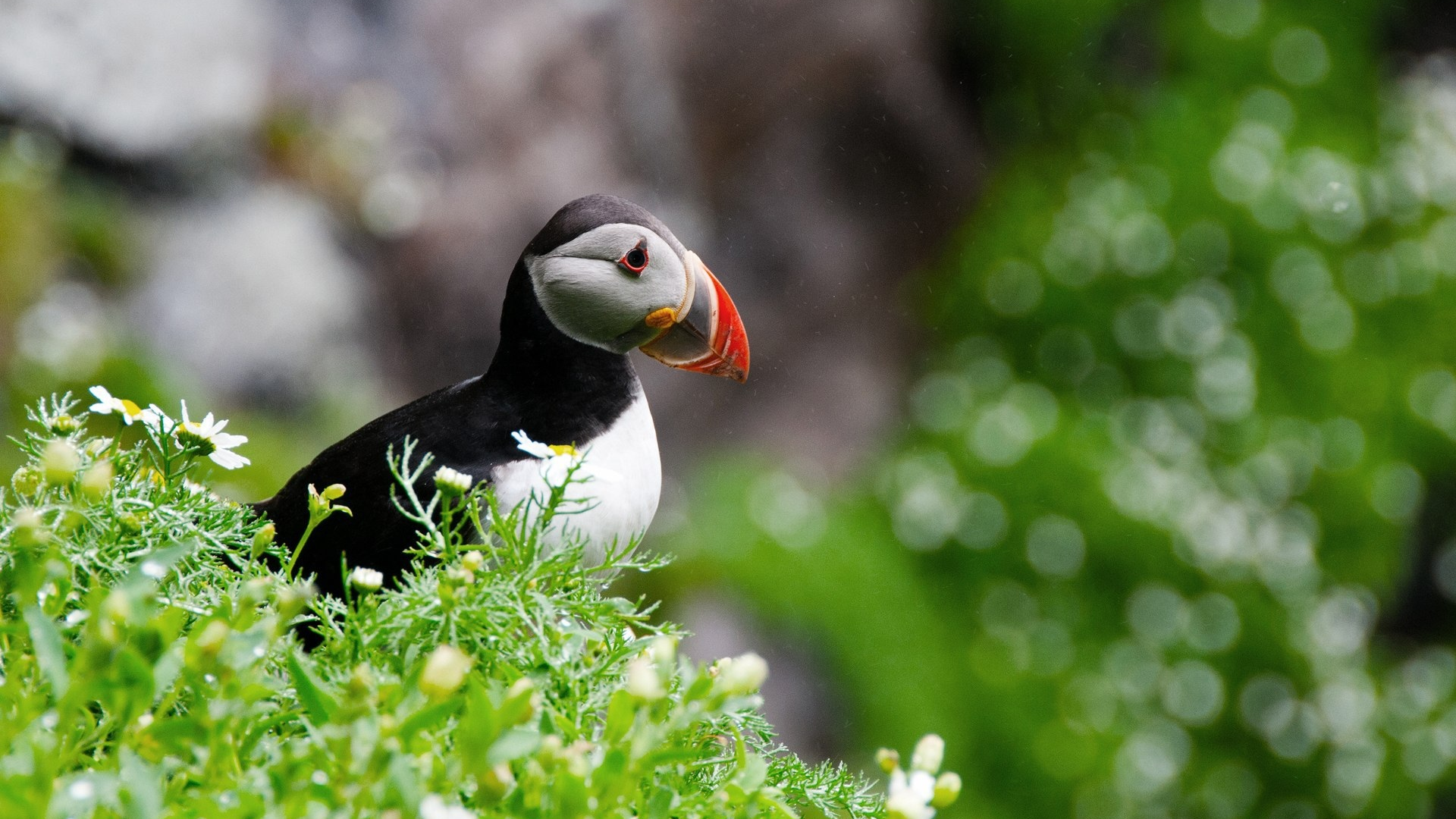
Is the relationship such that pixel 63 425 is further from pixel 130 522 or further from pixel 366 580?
pixel 366 580

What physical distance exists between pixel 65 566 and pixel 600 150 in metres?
4.15

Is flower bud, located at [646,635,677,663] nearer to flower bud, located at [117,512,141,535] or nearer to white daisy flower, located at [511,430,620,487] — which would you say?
white daisy flower, located at [511,430,620,487]

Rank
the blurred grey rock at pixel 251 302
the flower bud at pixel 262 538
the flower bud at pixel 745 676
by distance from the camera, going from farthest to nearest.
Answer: the blurred grey rock at pixel 251 302 < the flower bud at pixel 262 538 < the flower bud at pixel 745 676

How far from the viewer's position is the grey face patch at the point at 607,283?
1.49 m

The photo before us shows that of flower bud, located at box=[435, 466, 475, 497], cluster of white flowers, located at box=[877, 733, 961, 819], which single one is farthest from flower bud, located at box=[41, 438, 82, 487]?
cluster of white flowers, located at box=[877, 733, 961, 819]

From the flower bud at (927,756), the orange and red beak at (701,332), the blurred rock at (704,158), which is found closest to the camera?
the flower bud at (927,756)

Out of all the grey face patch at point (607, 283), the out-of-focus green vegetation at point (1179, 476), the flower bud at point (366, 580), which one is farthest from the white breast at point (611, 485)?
the out-of-focus green vegetation at point (1179, 476)

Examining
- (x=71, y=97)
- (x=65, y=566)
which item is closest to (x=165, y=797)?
(x=65, y=566)

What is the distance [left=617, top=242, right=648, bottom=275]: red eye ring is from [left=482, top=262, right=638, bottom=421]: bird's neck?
13cm

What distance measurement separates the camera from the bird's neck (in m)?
1.55

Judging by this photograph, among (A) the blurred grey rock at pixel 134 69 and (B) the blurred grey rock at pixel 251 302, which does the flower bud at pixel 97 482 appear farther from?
(A) the blurred grey rock at pixel 134 69

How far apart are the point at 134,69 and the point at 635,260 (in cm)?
A: 334

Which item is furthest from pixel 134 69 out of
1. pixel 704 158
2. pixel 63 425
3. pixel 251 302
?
pixel 63 425

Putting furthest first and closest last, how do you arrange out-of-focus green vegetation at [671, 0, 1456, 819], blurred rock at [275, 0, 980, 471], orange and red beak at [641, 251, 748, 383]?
out-of-focus green vegetation at [671, 0, 1456, 819]
blurred rock at [275, 0, 980, 471]
orange and red beak at [641, 251, 748, 383]
